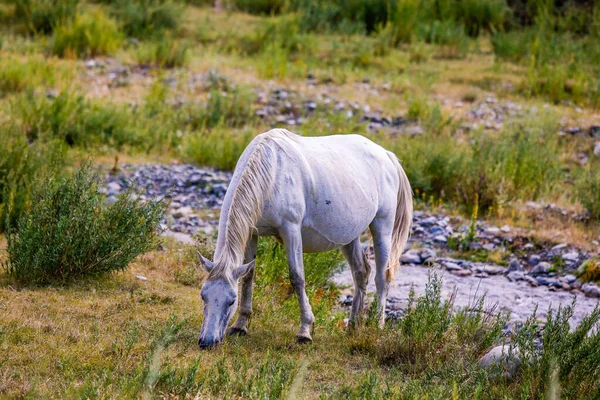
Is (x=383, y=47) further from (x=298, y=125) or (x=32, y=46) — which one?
(x=32, y=46)

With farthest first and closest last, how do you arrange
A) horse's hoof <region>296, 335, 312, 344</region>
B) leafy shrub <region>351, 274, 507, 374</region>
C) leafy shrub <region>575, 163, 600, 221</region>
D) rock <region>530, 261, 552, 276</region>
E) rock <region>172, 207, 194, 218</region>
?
leafy shrub <region>575, 163, 600, 221</region> < rock <region>172, 207, 194, 218</region> < rock <region>530, 261, 552, 276</region> < horse's hoof <region>296, 335, 312, 344</region> < leafy shrub <region>351, 274, 507, 374</region>

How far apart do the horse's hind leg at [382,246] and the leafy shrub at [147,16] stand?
11.2m

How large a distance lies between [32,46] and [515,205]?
32.2 feet

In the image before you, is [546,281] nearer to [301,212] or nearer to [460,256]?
[460,256]

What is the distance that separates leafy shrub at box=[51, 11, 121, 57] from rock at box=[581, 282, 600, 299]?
10.4 m

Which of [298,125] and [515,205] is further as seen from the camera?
[298,125]

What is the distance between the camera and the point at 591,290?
7.41m

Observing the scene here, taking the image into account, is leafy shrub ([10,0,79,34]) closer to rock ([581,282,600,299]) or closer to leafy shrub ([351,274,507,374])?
rock ([581,282,600,299])

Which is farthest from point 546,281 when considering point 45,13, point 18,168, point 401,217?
point 45,13

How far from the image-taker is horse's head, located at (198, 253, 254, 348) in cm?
448

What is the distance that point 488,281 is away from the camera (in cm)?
775

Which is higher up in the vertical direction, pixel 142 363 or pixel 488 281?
pixel 142 363

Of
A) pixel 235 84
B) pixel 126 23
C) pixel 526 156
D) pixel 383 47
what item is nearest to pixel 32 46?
pixel 126 23

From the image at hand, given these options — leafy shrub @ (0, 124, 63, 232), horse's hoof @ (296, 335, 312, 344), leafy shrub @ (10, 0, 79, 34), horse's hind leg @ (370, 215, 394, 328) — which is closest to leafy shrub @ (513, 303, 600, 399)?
horse's hoof @ (296, 335, 312, 344)
